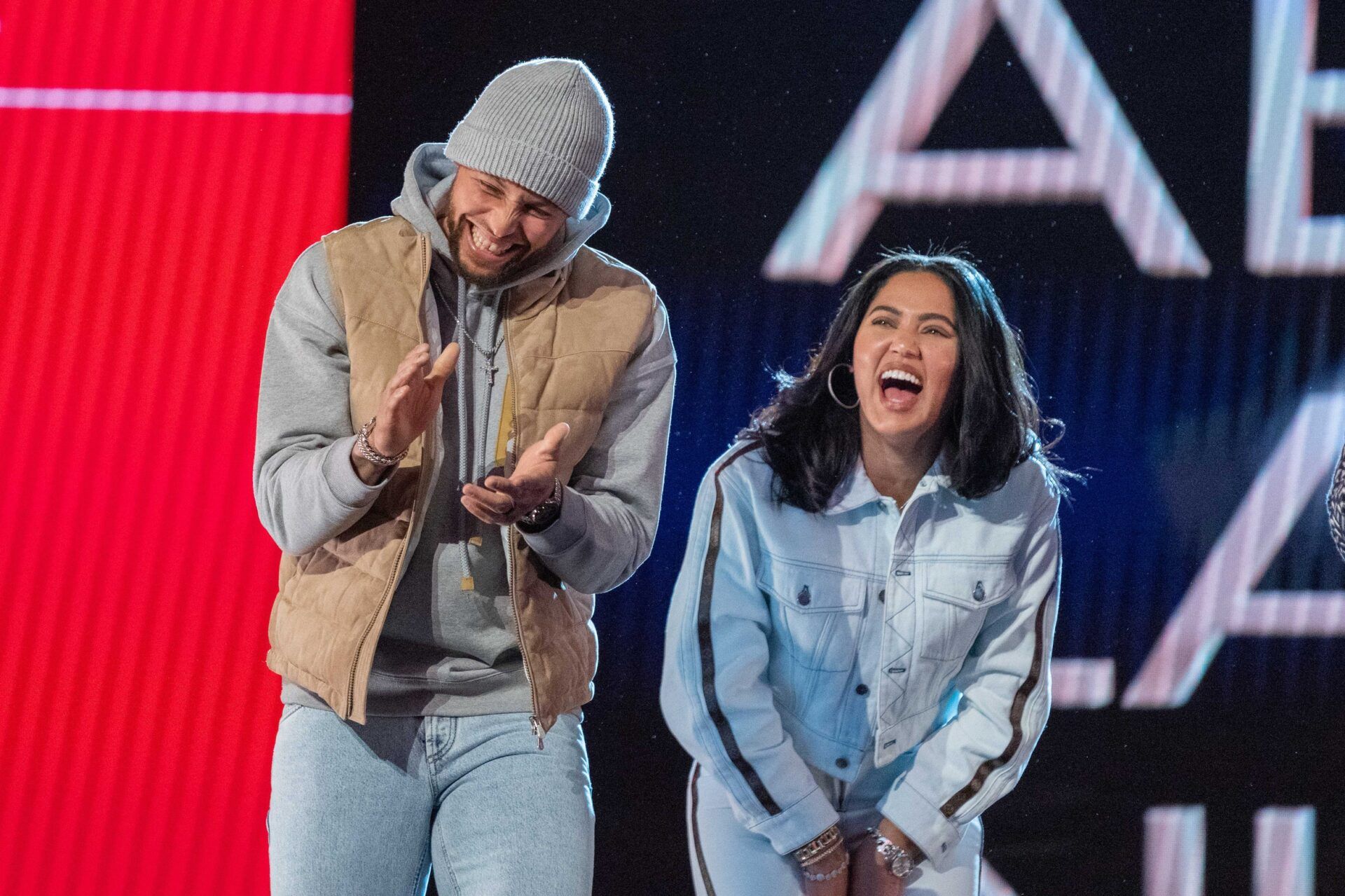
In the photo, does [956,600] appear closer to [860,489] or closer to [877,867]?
[860,489]

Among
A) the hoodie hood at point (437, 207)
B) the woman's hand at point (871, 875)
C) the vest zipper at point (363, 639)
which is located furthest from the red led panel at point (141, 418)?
the woman's hand at point (871, 875)

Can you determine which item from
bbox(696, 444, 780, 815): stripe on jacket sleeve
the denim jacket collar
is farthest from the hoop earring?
bbox(696, 444, 780, 815): stripe on jacket sleeve

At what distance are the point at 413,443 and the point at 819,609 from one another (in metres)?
0.71

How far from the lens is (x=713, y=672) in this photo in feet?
6.71

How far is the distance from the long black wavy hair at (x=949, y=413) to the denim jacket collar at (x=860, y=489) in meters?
0.01

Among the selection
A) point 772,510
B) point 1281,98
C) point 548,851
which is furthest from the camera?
point 1281,98

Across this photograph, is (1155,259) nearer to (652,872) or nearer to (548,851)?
(652,872)

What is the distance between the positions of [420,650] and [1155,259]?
197 centimetres

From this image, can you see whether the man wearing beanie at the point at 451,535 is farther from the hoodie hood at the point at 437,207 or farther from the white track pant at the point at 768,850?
the white track pant at the point at 768,850

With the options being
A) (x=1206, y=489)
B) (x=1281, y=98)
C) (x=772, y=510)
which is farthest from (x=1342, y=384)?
(x=772, y=510)

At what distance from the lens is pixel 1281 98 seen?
2971 mm

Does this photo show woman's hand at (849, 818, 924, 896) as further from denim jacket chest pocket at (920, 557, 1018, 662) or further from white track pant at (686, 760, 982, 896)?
denim jacket chest pocket at (920, 557, 1018, 662)

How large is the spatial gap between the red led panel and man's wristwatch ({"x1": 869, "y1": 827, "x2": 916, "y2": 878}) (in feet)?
4.70

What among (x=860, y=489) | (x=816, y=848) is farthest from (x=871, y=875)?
(x=860, y=489)
